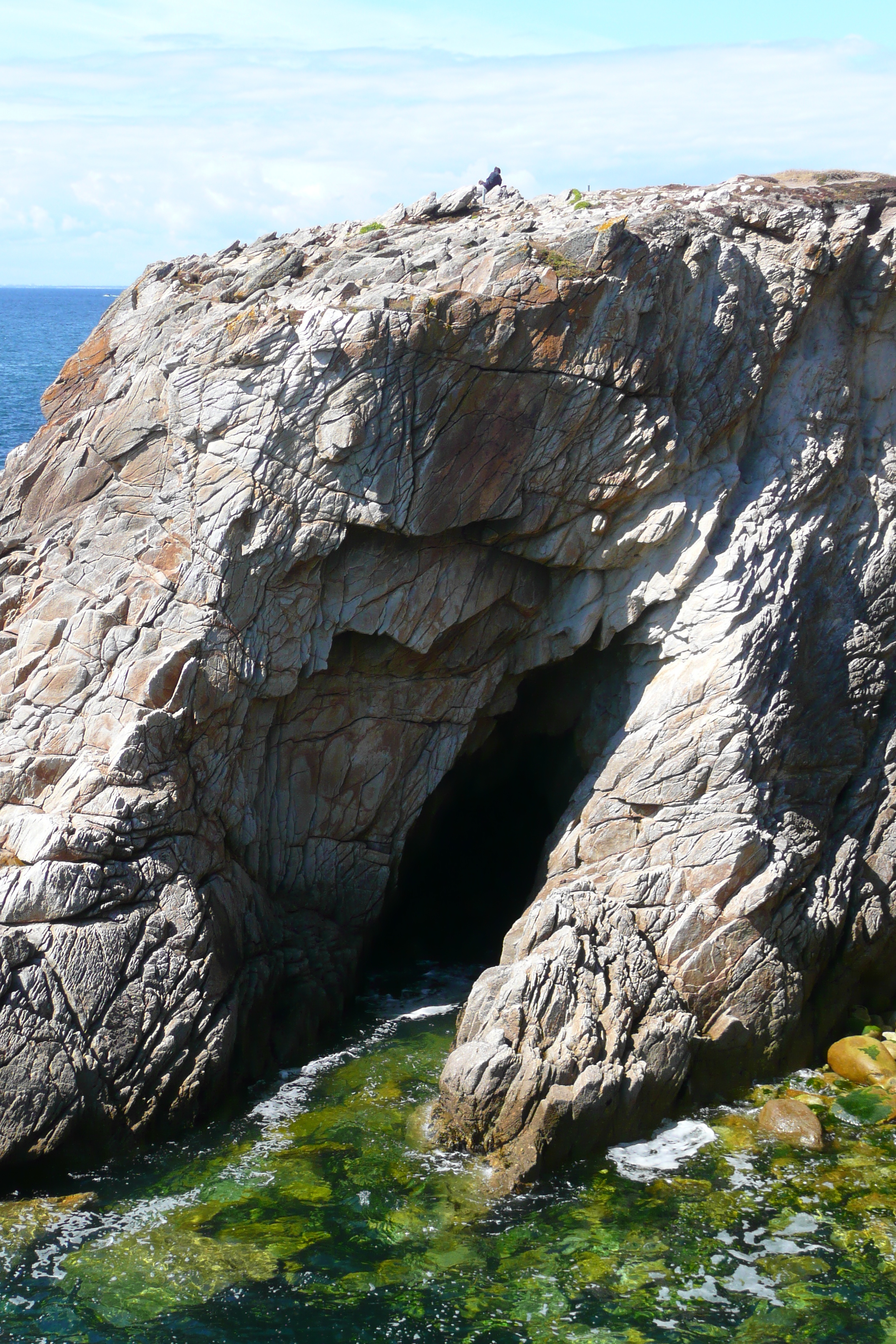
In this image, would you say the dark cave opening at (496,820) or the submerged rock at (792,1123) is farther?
the dark cave opening at (496,820)

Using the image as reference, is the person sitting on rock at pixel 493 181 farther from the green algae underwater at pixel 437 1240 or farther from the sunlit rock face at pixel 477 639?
the green algae underwater at pixel 437 1240

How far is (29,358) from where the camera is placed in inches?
3952

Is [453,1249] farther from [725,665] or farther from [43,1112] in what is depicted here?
[725,665]

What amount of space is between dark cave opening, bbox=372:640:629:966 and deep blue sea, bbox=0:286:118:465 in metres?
17.4

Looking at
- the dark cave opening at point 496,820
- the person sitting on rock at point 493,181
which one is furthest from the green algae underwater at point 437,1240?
the person sitting on rock at point 493,181

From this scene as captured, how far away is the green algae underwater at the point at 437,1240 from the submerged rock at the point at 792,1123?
18cm

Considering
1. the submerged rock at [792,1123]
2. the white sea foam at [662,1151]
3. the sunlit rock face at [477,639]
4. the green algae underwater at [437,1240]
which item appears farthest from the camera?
the sunlit rock face at [477,639]

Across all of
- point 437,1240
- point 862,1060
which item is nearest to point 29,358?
point 862,1060

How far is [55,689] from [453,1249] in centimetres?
877

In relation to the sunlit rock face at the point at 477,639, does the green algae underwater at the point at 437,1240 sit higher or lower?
lower

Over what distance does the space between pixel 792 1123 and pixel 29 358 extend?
329 ft

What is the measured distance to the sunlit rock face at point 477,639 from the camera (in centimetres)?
1498

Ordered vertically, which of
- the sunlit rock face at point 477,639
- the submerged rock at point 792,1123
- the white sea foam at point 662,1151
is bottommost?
the white sea foam at point 662,1151

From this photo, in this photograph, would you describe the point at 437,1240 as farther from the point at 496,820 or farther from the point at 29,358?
the point at 29,358
